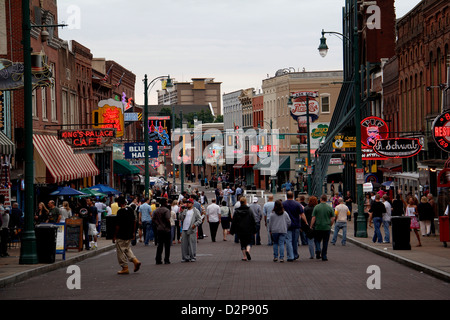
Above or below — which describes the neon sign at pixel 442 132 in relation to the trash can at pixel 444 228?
above

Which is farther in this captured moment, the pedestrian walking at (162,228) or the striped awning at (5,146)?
the striped awning at (5,146)

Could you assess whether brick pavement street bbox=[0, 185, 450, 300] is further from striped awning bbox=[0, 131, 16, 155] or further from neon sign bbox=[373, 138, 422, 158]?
neon sign bbox=[373, 138, 422, 158]

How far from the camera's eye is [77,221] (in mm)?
26047

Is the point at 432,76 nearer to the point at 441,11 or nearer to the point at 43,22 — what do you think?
the point at 441,11

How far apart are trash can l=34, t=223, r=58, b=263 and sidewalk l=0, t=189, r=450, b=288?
0.26 m

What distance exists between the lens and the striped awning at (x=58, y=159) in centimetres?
3822

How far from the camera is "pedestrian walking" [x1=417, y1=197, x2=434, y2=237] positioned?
95.8ft

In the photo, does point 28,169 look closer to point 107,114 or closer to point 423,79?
point 423,79

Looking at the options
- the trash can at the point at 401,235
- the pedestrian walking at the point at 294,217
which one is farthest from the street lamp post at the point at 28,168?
the trash can at the point at 401,235

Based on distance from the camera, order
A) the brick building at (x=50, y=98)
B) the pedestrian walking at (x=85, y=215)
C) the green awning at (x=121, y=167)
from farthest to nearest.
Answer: the green awning at (x=121, y=167), the brick building at (x=50, y=98), the pedestrian walking at (x=85, y=215)

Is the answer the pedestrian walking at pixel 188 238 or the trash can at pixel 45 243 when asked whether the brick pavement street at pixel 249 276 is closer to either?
the pedestrian walking at pixel 188 238

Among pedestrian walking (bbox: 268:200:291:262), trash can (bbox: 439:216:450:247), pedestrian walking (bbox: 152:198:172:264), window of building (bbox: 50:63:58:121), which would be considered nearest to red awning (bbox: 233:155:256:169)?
window of building (bbox: 50:63:58:121)

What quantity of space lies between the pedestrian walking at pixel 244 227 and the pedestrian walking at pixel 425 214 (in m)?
8.55
